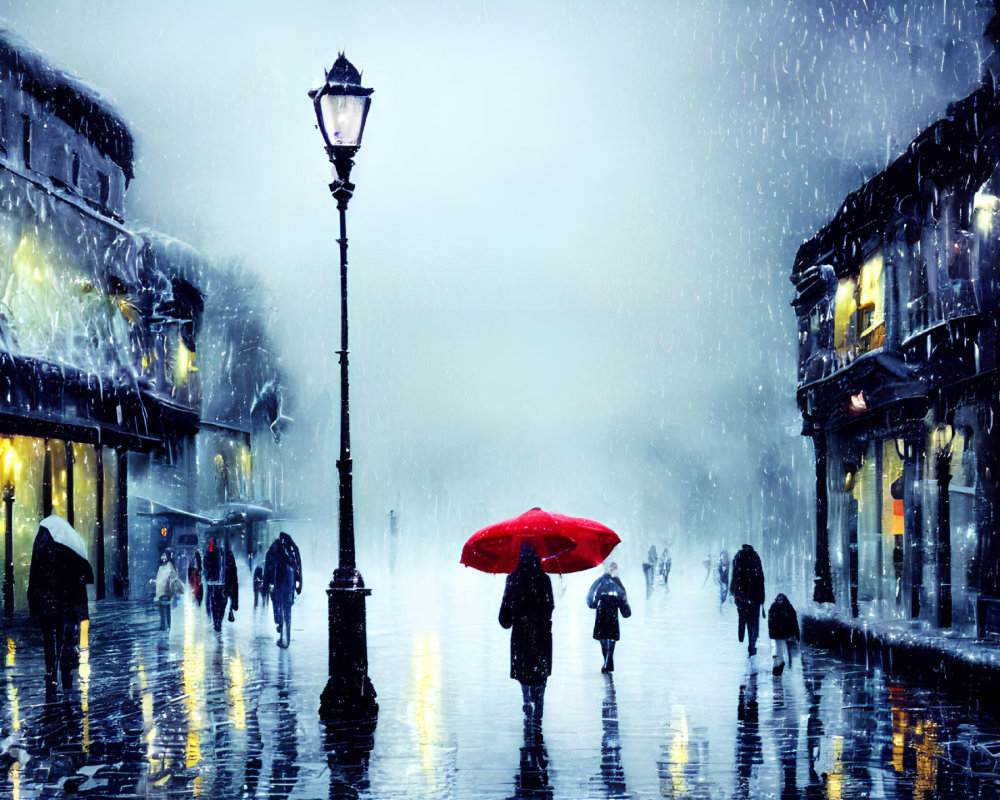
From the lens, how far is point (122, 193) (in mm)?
35969

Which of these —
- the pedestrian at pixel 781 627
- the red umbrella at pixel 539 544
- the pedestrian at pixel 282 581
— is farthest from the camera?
the pedestrian at pixel 282 581

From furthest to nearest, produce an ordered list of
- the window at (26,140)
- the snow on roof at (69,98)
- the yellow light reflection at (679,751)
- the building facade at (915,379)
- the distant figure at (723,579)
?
the distant figure at (723,579) < the window at (26,140) < the snow on roof at (69,98) < the building facade at (915,379) < the yellow light reflection at (679,751)

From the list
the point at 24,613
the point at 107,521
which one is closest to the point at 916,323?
the point at 24,613

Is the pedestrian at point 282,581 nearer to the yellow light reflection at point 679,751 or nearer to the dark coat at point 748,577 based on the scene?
the dark coat at point 748,577

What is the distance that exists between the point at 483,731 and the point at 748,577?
743 centimetres

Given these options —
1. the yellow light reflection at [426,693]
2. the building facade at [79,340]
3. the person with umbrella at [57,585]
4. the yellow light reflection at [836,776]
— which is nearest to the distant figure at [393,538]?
the building facade at [79,340]

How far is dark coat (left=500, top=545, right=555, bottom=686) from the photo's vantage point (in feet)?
33.7

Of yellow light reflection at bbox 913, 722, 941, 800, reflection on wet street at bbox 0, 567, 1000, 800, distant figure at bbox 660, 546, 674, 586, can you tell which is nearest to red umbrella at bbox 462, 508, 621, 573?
reflection on wet street at bbox 0, 567, 1000, 800

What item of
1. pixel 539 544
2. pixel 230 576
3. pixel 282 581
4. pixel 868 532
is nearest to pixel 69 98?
pixel 230 576

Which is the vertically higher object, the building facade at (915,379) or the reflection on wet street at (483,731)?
the building facade at (915,379)

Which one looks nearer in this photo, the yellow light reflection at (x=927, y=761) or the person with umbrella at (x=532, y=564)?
the yellow light reflection at (x=927, y=761)

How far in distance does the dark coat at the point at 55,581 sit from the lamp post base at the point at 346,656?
377 cm

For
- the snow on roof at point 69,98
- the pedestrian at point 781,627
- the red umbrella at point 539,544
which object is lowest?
the pedestrian at point 781,627

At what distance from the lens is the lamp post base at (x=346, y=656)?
11312 mm
